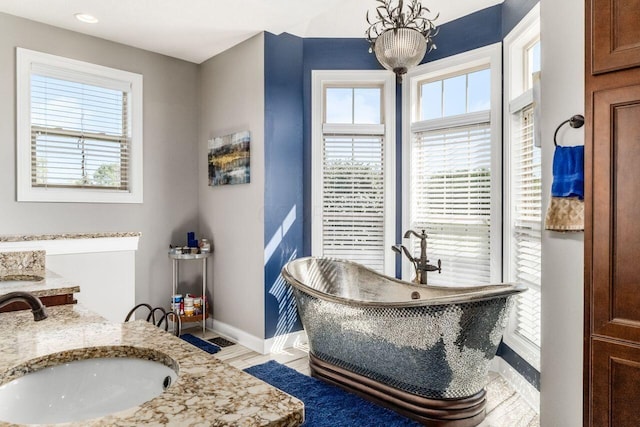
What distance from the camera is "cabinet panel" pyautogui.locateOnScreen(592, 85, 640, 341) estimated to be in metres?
1.33

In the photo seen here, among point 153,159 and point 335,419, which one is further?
point 153,159

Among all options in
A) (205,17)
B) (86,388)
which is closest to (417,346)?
(86,388)

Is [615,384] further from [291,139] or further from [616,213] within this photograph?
[291,139]

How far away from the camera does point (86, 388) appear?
0.98 m

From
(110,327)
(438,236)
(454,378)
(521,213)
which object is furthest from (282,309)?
(110,327)

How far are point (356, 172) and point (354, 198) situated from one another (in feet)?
0.78

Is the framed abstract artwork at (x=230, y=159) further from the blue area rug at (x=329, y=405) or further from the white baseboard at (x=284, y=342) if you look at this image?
the blue area rug at (x=329, y=405)

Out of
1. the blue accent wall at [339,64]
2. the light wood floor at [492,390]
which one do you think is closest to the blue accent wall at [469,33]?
the blue accent wall at [339,64]

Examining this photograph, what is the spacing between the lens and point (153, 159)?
12.8ft

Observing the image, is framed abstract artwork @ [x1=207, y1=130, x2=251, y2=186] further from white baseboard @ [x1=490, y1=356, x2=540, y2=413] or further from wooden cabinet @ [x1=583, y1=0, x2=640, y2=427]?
wooden cabinet @ [x1=583, y1=0, x2=640, y2=427]

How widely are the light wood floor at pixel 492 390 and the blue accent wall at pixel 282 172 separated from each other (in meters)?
0.21

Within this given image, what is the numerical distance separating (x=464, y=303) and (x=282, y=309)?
1892mm

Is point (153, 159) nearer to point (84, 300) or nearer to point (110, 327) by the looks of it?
point (84, 300)

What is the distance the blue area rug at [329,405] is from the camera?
236 cm
